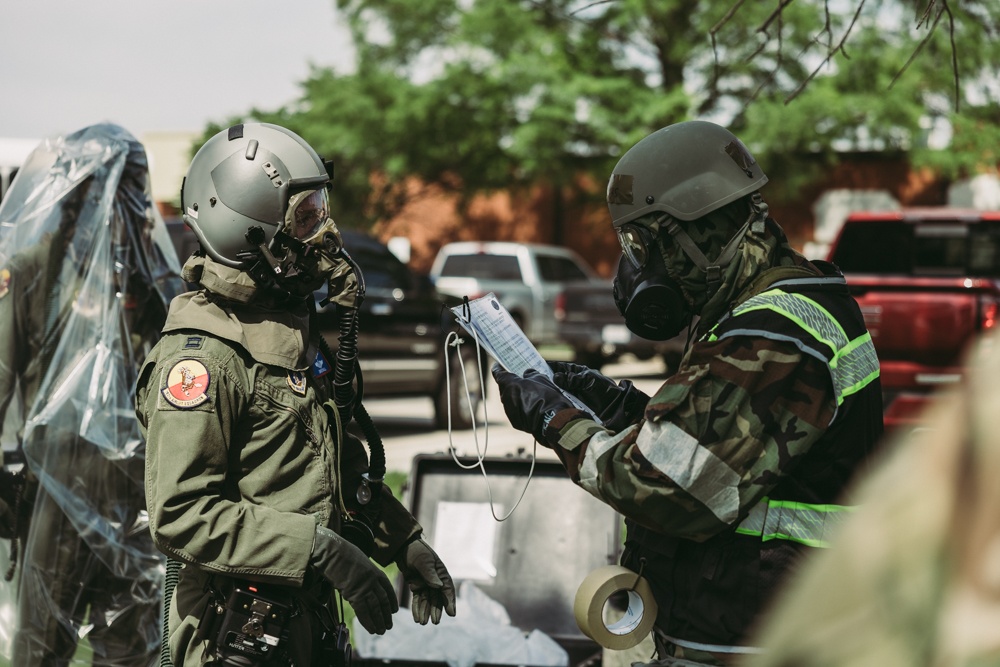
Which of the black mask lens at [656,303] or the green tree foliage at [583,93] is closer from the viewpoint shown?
the black mask lens at [656,303]

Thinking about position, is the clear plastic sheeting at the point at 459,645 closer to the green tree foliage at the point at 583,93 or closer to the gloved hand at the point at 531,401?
the gloved hand at the point at 531,401

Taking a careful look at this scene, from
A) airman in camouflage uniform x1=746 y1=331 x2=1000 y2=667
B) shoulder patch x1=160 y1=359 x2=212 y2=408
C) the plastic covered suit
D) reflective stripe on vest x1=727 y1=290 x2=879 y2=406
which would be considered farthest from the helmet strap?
the plastic covered suit

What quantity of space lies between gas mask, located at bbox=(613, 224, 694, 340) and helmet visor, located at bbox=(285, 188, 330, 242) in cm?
76

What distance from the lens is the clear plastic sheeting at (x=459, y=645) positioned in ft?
12.8

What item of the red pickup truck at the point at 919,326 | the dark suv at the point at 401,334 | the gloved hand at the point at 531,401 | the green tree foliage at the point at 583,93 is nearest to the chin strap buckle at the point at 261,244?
the gloved hand at the point at 531,401

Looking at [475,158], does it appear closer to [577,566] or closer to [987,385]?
[577,566]

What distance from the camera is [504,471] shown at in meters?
4.82

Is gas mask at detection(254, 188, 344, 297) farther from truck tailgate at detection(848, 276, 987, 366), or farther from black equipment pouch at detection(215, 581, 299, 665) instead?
truck tailgate at detection(848, 276, 987, 366)

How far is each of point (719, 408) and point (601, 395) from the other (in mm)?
697

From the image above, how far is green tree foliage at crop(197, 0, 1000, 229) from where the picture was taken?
71.1 ft

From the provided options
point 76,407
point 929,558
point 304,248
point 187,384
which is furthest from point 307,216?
point 929,558

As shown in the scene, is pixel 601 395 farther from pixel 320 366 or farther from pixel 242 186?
pixel 242 186

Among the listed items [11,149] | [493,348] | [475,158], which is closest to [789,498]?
[493,348]

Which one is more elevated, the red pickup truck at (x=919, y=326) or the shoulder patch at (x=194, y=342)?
the red pickup truck at (x=919, y=326)
